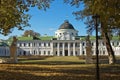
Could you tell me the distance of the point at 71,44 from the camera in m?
152

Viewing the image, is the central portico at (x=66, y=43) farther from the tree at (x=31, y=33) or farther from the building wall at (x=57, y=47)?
the tree at (x=31, y=33)

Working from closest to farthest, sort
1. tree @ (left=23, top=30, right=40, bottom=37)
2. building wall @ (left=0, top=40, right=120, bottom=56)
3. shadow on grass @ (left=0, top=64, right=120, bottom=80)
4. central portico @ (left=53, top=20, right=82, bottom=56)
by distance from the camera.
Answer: shadow on grass @ (left=0, top=64, right=120, bottom=80), building wall @ (left=0, top=40, right=120, bottom=56), central portico @ (left=53, top=20, right=82, bottom=56), tree @ (left=23, top=30, right=40, bottom=37)

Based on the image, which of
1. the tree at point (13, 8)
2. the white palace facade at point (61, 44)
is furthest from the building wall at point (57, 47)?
the tree at point (13, 8)

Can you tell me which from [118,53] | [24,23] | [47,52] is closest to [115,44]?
[118,53]

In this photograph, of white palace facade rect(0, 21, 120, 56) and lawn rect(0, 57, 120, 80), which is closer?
lawn rect(0, 57, 120, 80)

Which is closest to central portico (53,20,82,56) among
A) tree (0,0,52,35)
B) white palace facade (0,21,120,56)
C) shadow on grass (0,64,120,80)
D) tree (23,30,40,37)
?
white palace facade (0,21,120,56)

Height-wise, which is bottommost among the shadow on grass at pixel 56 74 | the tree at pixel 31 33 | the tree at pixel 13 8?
the shadow on grass at pixel 56 74

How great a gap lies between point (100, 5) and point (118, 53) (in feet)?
407

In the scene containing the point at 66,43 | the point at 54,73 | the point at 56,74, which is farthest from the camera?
the point at 66,43

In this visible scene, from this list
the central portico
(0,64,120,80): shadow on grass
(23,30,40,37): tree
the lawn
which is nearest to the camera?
(0,64,120,80): shadow on grass

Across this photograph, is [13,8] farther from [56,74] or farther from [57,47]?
[57,47]

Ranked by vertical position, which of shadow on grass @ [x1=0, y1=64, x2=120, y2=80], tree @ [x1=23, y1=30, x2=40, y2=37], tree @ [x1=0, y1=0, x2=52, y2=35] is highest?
tree @ [x1=23, y1=30, x2=40, y2=37]

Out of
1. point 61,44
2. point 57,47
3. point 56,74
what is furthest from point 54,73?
point 61,44

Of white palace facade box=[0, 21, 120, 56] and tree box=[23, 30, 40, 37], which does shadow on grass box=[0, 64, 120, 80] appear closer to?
white palace facade box=[0, 21, 120, 56]
